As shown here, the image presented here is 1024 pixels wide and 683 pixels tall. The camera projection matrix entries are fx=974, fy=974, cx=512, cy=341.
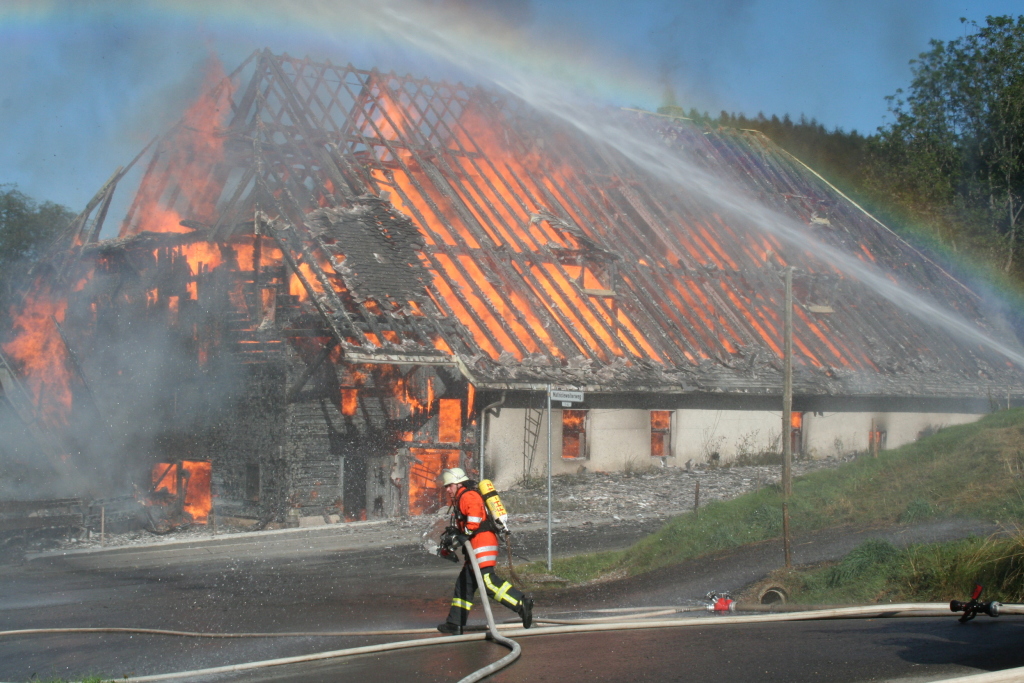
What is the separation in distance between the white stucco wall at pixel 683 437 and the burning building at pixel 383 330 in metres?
0.06

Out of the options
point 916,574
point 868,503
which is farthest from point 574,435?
point 916,574

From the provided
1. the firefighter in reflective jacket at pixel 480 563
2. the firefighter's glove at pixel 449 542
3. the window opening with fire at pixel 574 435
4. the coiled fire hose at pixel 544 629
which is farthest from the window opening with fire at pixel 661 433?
the firefighter's glove at pixel 449 542

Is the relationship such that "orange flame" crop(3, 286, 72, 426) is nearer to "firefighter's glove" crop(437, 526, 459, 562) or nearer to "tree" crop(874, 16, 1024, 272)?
"firefighter's glove" crop(437, 526, 459, 562)

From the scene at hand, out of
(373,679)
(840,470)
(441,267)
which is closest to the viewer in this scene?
(373,679)

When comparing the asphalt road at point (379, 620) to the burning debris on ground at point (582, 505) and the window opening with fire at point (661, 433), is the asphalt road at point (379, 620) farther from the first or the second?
the window opening with fire at point (661, 433)

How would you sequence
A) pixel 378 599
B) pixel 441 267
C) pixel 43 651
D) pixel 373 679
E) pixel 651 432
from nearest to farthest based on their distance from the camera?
pixel 373 679 → pixel 43 651 → pixel 378 599 → pixel 441 267 → pixel 651 432

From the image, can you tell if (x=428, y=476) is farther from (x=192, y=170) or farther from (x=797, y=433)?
(x=797, y=433)

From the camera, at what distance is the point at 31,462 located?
19.7 m

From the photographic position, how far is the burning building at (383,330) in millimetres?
19797

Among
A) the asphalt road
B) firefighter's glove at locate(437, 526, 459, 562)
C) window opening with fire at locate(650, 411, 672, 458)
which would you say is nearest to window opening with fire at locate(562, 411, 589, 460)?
window opening with fire at locate(650, 411, 672, 458)

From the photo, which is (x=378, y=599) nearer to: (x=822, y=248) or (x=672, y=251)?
(x=672, y=251)

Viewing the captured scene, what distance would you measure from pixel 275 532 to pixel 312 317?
14.1ft

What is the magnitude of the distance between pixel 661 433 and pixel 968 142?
27181mm

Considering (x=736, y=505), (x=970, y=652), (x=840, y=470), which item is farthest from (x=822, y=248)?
(x=970, y=652)
